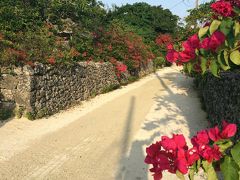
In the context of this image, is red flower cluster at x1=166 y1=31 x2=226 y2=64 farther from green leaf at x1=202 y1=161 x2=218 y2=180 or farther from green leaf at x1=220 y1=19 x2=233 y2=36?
green leaf at x1=202 y1=161 x2=218 y2=180

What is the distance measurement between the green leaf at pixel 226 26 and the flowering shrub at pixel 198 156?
0.51 m

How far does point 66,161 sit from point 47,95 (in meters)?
4.51

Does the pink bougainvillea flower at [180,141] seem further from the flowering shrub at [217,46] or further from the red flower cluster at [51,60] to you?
the red flower cluster at [51,60]

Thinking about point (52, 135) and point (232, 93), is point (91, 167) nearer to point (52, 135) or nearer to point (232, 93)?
point (52, 135)

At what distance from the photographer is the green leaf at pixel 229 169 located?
62.7 inches

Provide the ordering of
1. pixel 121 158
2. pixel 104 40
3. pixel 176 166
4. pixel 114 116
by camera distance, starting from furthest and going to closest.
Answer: pixel 104 40
pixel 114 116
pixel 121 158
pixel 176 166

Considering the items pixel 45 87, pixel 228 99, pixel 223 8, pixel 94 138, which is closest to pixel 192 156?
pixel 223 8

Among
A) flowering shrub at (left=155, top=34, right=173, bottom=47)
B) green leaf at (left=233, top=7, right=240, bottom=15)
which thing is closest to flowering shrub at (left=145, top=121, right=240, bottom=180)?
green leaf at (left=233, top=7, right=240, bottom=15)

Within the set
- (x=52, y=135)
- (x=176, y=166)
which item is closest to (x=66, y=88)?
(x=52, y=135)

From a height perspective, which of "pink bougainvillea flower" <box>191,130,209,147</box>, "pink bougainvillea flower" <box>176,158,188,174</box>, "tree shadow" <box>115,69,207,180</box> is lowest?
"tree shadow" <box>115,69,207,180</box>

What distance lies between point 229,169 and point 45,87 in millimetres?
9376

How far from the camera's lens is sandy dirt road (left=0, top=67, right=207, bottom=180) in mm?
5982

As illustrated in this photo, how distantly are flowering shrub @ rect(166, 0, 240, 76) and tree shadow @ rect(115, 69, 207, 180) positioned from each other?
3984 mm

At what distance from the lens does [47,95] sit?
10633 mm
